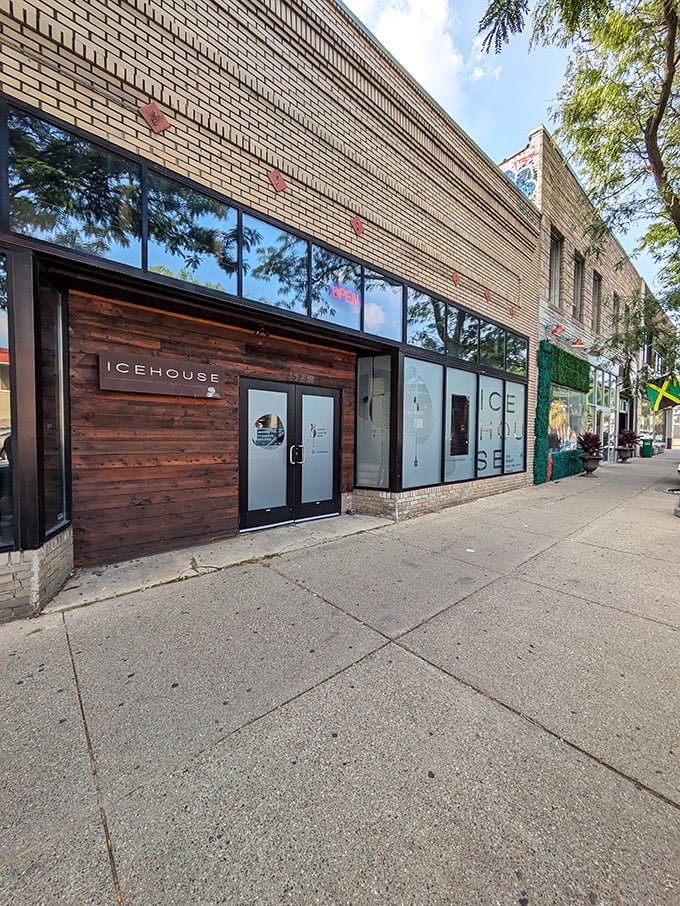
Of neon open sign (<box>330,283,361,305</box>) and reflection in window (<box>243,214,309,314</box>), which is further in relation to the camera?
neon open sign (<box>330,283,361,305</box>)

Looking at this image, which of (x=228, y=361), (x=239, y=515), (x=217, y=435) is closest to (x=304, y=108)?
(x=228, y=361)

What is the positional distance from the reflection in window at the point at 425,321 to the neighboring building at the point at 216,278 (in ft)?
0.15

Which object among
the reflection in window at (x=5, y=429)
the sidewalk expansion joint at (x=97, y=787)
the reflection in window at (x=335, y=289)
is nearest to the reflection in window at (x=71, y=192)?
the reflection in window at (x=5, y=429)

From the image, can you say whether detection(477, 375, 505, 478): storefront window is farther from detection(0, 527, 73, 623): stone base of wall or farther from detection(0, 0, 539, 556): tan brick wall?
detection(0, 527, 73, 623): stone base of wall

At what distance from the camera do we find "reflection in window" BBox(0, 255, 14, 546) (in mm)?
3283

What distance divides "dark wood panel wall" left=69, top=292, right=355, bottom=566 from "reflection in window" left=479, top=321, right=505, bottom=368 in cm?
499

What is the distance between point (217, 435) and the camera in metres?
5.38

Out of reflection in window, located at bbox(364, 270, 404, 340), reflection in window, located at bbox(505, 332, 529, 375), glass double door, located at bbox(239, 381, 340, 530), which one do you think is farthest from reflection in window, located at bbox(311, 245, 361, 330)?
reflection in window, located at bbox(505, 332, 529, 375)

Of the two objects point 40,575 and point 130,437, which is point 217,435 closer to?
point 130,437

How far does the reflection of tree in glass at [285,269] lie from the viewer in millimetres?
5125

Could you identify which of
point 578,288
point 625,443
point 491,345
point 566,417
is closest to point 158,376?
point 491,345

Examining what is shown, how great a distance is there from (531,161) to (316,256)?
9.50m

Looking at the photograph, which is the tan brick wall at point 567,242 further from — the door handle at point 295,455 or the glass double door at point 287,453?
the door handle at point 295,455

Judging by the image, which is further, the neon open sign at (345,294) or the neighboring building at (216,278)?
the neon open sign at (345,294)
